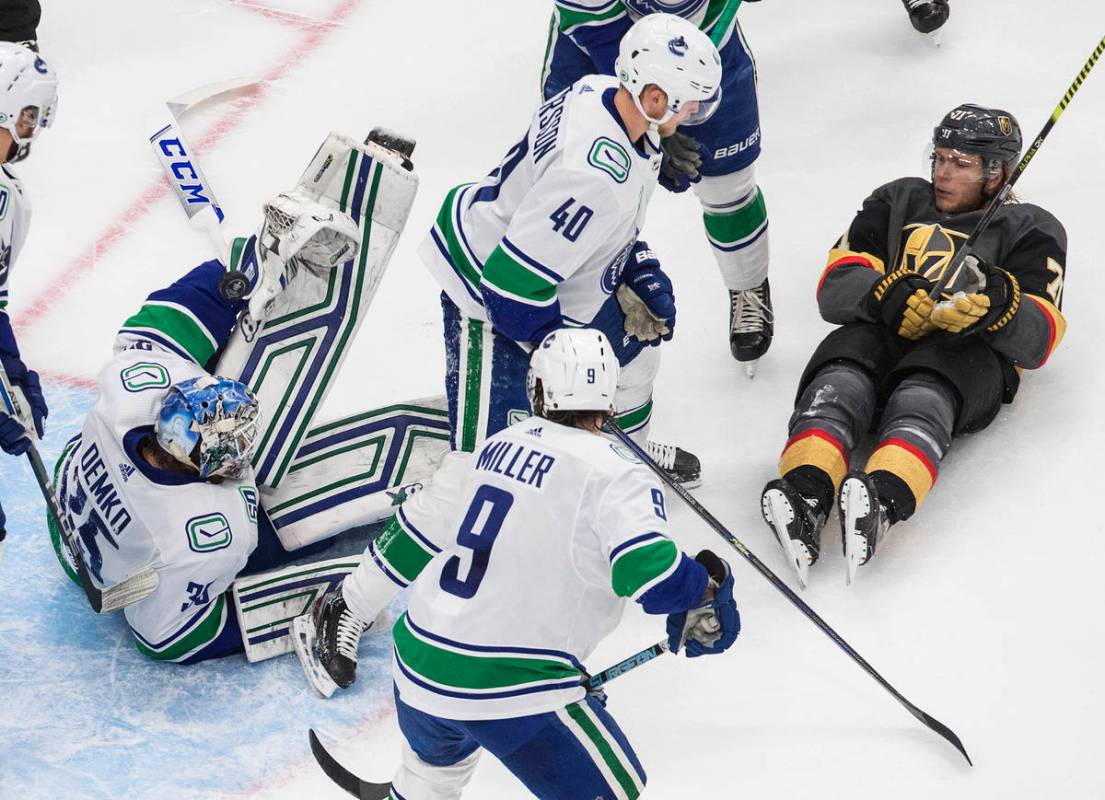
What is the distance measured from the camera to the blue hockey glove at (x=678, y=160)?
11.9ft

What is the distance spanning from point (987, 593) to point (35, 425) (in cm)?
209

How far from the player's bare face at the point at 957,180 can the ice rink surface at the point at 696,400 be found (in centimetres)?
49

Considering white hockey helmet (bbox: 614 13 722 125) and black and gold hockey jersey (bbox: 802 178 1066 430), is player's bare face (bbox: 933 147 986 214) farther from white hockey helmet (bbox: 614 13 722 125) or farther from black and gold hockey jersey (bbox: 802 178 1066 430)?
white hockey helmet (bbox: 614 13 722 125)

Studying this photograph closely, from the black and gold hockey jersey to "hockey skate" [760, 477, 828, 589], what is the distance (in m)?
0.42

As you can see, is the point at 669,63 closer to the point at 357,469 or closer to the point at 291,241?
the point at 291,241

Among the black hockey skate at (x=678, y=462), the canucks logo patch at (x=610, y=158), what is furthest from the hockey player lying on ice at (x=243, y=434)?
the canucks logo patch at (x=610, y=158)

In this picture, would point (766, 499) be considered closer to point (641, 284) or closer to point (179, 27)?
point (641, 284)

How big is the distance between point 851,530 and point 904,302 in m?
0.59

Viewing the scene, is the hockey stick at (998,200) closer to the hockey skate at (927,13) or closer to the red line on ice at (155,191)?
the hockey skate at (927,13)

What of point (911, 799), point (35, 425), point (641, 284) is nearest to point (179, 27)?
point (35, 425)

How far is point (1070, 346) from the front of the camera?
14.0ft

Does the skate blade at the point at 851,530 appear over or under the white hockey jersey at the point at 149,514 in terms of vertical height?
over

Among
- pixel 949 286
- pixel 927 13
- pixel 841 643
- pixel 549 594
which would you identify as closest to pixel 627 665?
pixel 549 594

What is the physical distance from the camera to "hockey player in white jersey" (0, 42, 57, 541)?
11.2 ft
